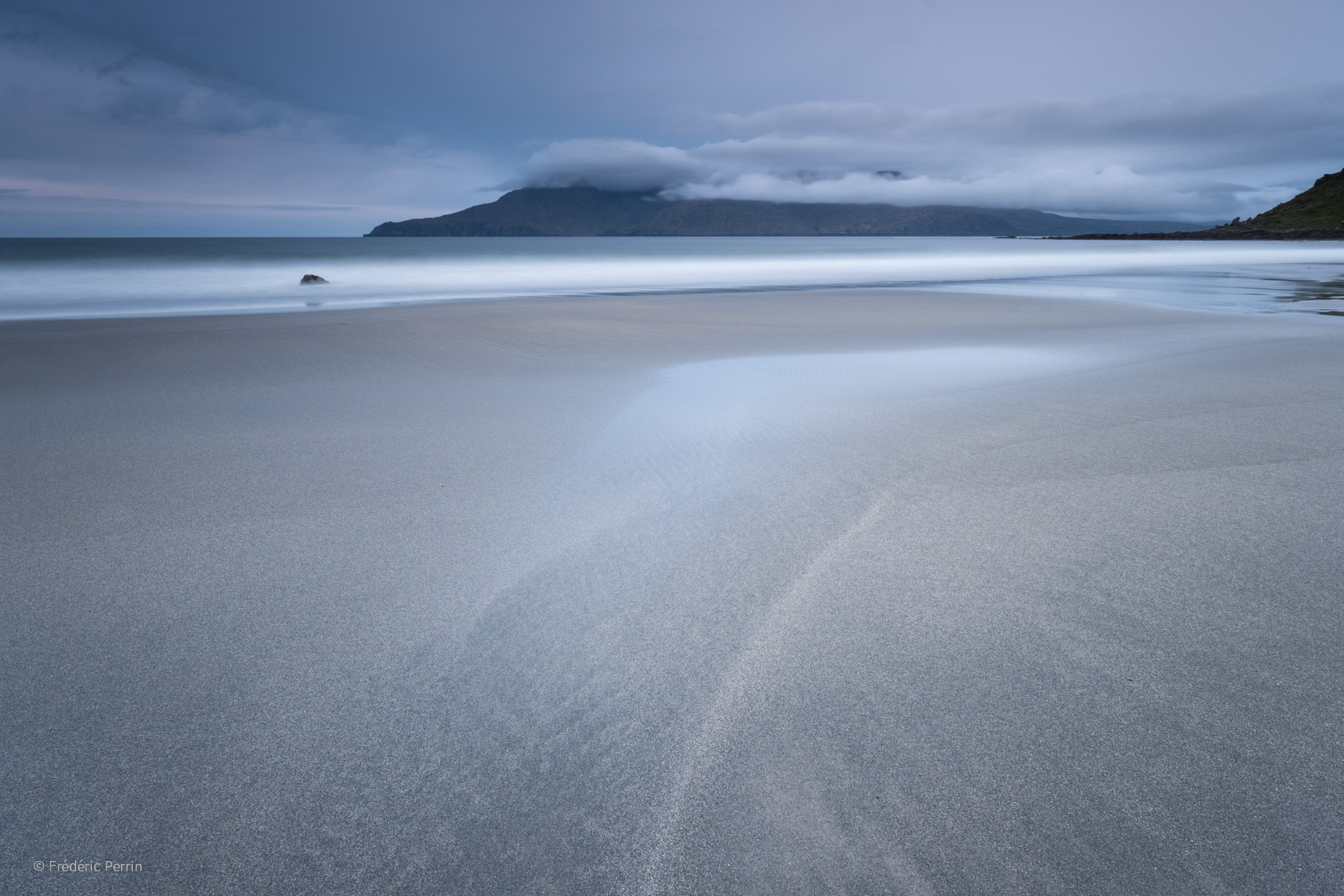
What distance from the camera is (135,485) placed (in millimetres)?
3137

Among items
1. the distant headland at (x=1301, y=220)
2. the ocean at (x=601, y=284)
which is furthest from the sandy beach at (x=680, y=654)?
the distant headland at (x=1301, y=220)

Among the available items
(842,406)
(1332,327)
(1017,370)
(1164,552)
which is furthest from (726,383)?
(1332,327)

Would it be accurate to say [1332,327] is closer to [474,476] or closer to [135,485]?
[474,476]

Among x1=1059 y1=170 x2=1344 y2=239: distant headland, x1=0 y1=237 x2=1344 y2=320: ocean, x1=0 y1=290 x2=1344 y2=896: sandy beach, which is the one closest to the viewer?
x1=0 y1=290 x2=1344 y2=896: sandy beach

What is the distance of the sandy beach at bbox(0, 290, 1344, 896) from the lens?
1316 mm

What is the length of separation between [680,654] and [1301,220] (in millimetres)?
109765

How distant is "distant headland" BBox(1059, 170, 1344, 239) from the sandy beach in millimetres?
83257

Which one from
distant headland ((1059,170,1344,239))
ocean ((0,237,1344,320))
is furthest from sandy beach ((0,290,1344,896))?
distant headland ((1059,170,1344,239))

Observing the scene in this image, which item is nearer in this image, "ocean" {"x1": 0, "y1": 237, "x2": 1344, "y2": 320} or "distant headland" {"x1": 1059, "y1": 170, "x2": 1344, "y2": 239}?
"ocean" {"x1": 0, "y1": 237, "x2": 1344, "y2": 320}

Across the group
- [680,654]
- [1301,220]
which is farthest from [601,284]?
[1301,220]

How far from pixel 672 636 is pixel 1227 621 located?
1.51m

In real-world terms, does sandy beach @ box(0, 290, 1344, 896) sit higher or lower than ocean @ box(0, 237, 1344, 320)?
lower

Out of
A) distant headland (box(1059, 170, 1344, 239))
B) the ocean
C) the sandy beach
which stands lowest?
the sandy beach

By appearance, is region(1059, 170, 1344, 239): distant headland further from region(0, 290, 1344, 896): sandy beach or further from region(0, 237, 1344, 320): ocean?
region(0, 290, 1344, 896): sandy beach
